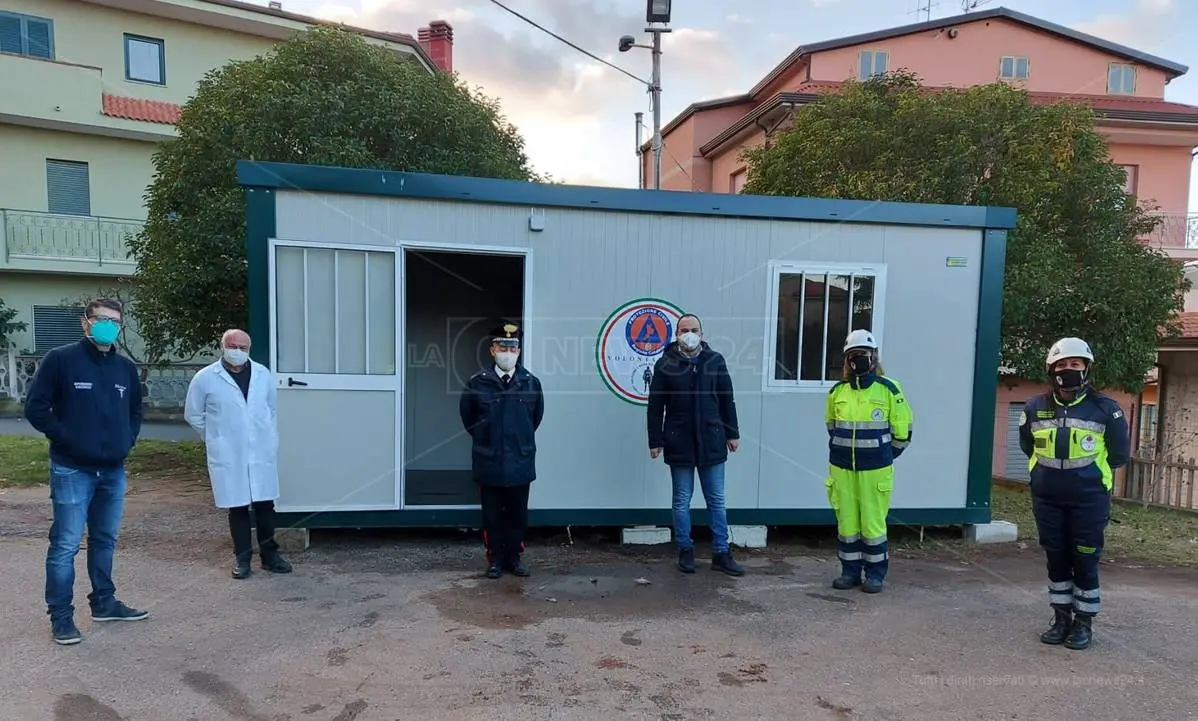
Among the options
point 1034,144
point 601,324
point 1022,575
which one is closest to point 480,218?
point 601,324

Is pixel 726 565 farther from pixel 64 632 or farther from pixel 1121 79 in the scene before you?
pixel 1121 79

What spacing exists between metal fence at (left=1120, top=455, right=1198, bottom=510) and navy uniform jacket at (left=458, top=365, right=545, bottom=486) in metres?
→ 8.68

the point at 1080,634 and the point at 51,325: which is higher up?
the point at 51,325

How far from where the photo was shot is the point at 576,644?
3846mm

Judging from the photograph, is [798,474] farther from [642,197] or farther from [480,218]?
[480,218]

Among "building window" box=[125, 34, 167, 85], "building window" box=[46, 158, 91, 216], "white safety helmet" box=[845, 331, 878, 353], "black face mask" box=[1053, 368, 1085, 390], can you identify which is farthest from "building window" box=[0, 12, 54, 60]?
"black face mask" box=[1053, 368, 1085, 390]

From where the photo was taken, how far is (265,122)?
311 inches

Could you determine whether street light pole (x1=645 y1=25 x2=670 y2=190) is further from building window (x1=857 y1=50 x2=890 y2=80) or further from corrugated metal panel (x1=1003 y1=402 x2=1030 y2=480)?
building window (x1=857 y1=50 x2=890 y2=80)

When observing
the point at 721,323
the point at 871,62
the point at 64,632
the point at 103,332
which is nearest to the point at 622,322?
the point at 721,323

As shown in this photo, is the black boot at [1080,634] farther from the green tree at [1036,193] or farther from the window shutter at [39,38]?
the window shutter at [39,38]

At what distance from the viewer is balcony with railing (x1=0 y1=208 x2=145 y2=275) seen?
15.2 m

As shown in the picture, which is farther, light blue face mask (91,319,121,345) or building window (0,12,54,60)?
building window (0,12,54,60)

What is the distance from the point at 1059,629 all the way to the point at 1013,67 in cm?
2179

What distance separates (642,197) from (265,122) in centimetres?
498
